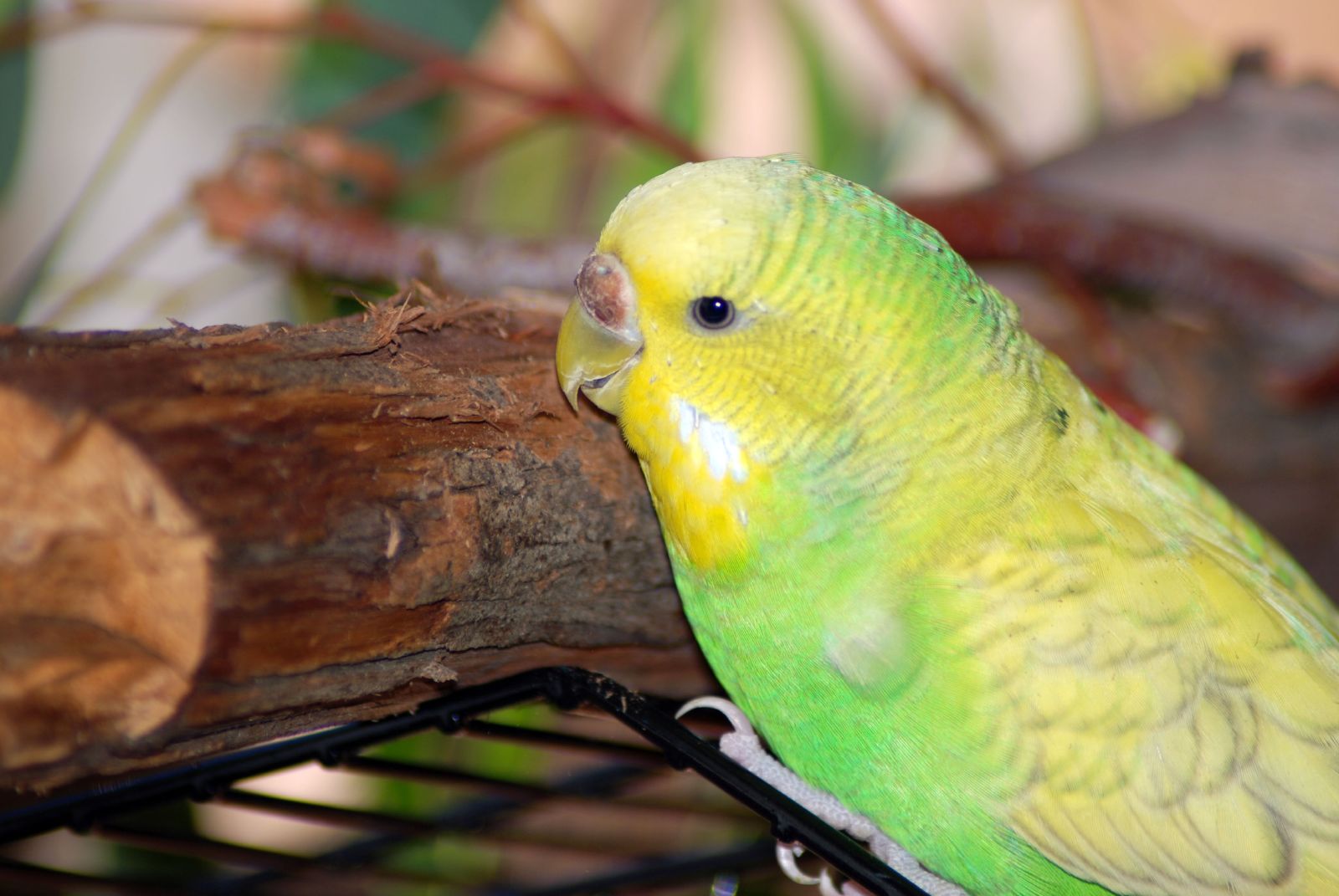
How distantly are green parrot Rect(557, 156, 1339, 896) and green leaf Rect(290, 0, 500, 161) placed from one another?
2357 millimetres

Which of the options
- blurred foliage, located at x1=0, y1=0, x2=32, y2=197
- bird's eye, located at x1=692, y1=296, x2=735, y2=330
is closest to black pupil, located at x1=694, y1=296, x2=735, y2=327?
bird's eye, located at x1=692, y1=296, x2=735, y2=330

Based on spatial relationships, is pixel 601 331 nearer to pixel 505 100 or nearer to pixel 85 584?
pixel 85 584

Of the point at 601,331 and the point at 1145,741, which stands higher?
the point at 601,331

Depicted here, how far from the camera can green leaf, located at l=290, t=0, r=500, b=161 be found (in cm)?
357

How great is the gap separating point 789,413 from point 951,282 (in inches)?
12.5

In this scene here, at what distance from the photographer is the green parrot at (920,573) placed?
1.50 m

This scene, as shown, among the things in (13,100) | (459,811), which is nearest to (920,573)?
(459,811)

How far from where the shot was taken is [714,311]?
1498 millimetres

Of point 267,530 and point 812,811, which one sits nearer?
point 267,530

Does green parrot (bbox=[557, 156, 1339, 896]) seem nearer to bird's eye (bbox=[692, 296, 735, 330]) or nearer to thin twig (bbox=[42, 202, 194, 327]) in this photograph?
Result: bird's eye (bbox=[692, 296, 735, 330])

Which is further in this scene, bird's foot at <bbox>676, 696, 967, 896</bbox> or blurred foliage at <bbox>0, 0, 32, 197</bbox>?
blurred foliage at <bbox>0, 0, 32, 197</bbox>

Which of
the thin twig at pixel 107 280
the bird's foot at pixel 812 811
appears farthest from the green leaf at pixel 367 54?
the bird's foot at pixel 812 811

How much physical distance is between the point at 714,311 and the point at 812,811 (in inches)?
32.7

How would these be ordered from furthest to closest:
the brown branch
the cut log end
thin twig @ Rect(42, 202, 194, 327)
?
thin twig @ Rect(42, 202, 194, 327)
the brown branch
the cut log end
